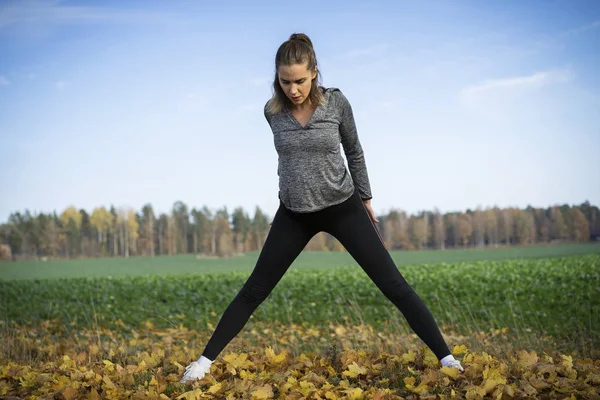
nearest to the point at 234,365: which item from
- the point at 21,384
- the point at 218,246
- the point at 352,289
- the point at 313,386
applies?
the point at 313,386

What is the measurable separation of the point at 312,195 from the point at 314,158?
9.4 inches

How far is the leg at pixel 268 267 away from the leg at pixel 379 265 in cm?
25

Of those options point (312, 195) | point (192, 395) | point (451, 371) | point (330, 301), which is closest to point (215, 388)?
point (192, 395)

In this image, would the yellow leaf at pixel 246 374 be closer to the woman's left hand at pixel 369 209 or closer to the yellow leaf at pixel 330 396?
the yellow leaf at pixel 330 396

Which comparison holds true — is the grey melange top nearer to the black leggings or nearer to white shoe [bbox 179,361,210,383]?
the black leggings

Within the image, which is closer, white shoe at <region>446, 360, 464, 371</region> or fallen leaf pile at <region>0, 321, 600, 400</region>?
fallen leaf pile at <region>0, 321, 600, 400</region>

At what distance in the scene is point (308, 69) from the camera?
3711mm

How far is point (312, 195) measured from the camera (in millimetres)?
3773

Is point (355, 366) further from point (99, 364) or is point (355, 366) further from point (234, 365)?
point (99, 364)

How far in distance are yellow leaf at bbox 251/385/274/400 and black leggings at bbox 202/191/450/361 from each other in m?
0.47

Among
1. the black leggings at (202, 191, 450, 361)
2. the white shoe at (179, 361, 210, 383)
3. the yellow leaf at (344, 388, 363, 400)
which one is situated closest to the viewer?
the yellow leaf at (344, 388, 363, 400)

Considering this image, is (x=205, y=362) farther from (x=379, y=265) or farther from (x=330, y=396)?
(x=379, y=265)

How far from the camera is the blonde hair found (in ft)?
12.0

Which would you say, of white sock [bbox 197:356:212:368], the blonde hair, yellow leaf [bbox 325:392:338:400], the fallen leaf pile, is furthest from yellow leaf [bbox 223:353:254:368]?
the blonde hair
